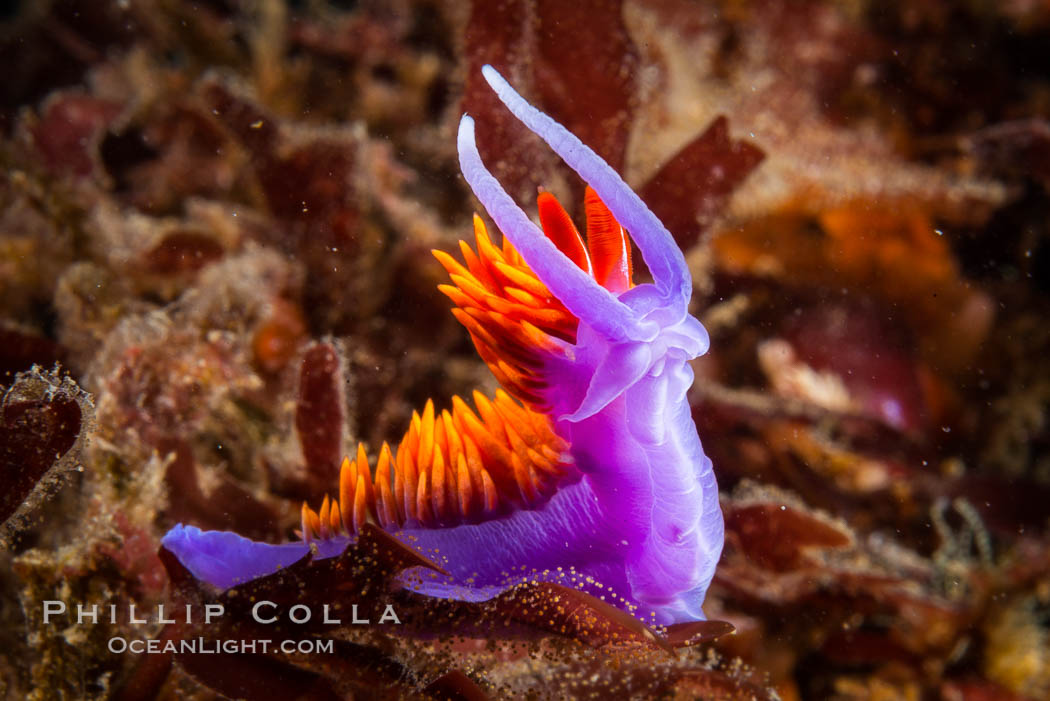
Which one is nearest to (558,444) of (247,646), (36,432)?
(247,646)

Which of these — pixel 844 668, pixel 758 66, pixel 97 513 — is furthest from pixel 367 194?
pixel 758 66

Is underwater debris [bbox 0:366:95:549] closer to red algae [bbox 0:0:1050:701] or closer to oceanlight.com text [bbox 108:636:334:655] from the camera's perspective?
red algae [bbox 0:0:1050:701]

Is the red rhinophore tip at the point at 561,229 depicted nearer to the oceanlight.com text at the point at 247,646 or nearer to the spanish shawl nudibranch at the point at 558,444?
the spanish shawl nudibranch at the point at 558,444

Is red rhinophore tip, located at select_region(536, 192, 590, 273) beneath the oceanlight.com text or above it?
above

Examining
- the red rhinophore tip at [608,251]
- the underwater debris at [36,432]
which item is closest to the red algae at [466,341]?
the underwater debris at [36,432]

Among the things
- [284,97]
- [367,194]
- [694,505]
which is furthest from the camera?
[284,97]

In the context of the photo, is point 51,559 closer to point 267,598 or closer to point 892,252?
point 267,598

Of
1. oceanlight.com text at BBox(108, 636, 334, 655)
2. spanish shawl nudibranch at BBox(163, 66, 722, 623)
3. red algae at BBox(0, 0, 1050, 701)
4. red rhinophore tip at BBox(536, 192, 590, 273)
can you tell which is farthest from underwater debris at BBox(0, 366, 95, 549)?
red rhinophore tip at BBox(536, 192, 590, 273)

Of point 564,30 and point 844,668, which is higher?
point 564,30

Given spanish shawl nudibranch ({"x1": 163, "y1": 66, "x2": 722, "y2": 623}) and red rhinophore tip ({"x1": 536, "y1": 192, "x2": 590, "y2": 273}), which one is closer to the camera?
spanish shawl nudibranch ({"x1": 163, "y1": 66, "x2": 722, "y2": 623})
